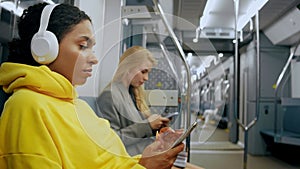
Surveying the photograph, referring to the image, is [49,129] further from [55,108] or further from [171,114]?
[171,114]

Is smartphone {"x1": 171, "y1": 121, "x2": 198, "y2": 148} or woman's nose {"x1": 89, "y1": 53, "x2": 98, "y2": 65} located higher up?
woman's nose {"x1": 89, "y1": 53, "x2": 98, "y2": 65}

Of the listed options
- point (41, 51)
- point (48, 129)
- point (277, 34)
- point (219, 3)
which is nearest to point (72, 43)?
point (41, 51)

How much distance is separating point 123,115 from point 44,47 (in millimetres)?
254

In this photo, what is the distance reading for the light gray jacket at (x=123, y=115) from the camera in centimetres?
56

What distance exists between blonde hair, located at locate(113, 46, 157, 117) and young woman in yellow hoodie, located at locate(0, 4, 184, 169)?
0.07 metres

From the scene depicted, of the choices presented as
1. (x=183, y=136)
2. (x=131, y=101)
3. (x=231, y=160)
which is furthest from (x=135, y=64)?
(x=231, y=160)

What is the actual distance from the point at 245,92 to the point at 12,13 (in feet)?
10.6

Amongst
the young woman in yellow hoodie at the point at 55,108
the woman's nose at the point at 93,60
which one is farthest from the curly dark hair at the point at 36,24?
the woman's nose at the point at 93,60

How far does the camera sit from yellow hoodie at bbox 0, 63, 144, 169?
1.46ft

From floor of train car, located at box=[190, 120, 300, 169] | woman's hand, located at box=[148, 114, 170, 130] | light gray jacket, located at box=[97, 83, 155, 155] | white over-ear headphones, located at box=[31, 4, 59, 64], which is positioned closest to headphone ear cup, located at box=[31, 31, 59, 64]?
white over-ear headphones, located at box=[31, 4, 59, 64]

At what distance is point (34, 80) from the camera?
0.51 metres

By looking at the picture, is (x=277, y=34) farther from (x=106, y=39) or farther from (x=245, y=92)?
(x=106, y=39)

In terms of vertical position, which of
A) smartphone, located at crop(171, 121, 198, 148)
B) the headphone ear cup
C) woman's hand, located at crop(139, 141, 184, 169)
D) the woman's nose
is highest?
the headphone ear cup

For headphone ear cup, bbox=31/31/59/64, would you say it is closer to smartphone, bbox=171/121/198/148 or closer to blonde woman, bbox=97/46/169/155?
blonde woman, bbox=97/46/169/155
